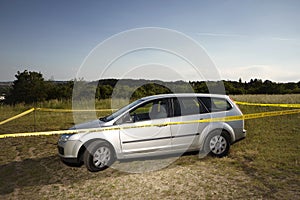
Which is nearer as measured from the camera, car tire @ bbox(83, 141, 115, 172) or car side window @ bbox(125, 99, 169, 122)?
car tire @ bbox(83, 141, 115, 172)

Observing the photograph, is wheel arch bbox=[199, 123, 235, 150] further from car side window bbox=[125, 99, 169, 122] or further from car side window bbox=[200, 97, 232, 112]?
car side window bbox=[125, 99, 169, 122]

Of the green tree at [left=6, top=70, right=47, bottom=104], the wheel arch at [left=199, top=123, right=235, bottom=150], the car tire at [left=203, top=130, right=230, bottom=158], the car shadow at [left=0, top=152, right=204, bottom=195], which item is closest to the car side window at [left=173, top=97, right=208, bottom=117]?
the wheel arch at [left=199, top=123, right=235, bottom=150]

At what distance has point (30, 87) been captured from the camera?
159ft

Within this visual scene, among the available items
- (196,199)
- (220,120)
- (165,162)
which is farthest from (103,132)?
(220,120)

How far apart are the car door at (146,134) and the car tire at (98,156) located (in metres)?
0.31

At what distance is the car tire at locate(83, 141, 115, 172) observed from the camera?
465 centimetres

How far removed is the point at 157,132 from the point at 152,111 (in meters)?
0.58

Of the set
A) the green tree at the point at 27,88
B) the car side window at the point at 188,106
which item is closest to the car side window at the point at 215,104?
the car side window at the point at 188,106

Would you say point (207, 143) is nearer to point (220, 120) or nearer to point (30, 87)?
point (220, 120)

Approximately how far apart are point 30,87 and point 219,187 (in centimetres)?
5181

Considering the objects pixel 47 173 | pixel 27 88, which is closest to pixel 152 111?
pixel 47 173

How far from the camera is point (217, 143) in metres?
5.49

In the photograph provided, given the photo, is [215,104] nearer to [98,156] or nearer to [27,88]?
[98,156]

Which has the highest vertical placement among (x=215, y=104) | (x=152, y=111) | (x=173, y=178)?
(x=215, y=104)
